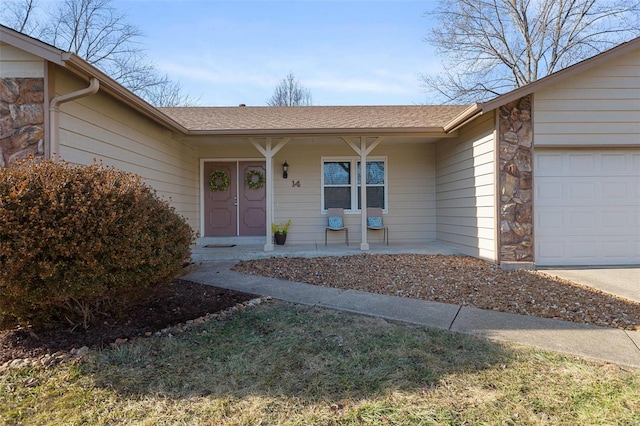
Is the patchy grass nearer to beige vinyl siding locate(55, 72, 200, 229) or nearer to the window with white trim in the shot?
beige vinyl siding locate(55, 72, 200, 229)

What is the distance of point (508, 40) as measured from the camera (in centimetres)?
1598

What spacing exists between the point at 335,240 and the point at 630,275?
17.1 ft

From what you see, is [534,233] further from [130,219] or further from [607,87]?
[130,219]

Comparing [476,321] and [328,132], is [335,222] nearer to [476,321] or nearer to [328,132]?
[328,132]

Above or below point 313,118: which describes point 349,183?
below

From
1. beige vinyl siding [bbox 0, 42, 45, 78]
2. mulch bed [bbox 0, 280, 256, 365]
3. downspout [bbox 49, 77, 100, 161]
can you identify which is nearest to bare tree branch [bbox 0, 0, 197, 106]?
beige vinyl siding [bbox 0, 42, 45, 78]

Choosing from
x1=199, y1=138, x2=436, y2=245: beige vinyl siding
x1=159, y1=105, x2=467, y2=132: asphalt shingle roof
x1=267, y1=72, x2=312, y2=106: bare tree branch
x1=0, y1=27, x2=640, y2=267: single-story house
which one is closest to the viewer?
x1=0, y1=27, x2=640, y2=267: single-story house

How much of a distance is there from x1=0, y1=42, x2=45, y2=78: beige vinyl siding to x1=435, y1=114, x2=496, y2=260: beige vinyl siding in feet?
20.0

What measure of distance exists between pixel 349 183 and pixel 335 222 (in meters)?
1.05

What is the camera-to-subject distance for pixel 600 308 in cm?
361

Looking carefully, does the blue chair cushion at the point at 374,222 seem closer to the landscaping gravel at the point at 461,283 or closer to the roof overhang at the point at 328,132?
the landscaping gravel at the point at 461,283

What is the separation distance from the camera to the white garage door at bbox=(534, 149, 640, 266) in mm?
5609

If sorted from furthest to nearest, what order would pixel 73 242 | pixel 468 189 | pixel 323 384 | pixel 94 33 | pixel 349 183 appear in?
pixel 94 33
pixel 349 183
pixel 468 189
pixel 73 242
pixel 323 384

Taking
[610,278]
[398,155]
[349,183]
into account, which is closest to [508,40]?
[398,155]
